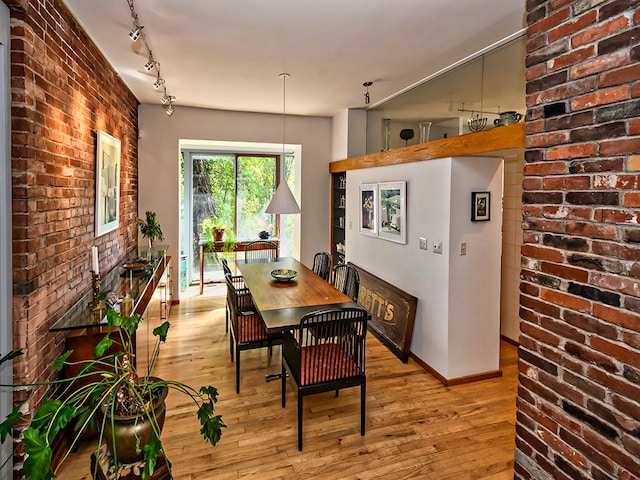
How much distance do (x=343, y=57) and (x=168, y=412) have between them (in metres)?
3.22

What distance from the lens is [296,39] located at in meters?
2.93

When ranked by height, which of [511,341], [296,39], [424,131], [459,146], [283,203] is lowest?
[511,341]

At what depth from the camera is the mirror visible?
2834 mm

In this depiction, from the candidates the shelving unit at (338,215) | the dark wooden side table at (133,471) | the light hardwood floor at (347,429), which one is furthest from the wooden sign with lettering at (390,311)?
the dark wooden side table at (133,471)

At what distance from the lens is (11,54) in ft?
6.25

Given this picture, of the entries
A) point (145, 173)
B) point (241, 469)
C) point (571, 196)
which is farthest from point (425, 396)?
point (145, 173)

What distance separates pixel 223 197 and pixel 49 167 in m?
4.55

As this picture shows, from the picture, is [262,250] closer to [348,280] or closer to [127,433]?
[348,280]

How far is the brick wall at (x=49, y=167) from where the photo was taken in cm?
196

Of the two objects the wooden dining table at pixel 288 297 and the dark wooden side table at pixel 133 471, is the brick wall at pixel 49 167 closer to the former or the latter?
the dark wooden side table at pixel 133 471

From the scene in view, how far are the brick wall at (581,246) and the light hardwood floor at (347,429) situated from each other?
68 cm

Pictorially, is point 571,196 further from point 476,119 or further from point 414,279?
point 414,279

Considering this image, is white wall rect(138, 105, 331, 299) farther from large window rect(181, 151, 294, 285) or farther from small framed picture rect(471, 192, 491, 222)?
small framed picture rect(471, 192, 491, 222)

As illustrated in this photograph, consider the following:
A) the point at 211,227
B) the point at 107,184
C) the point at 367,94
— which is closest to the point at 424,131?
the point at 367,94
